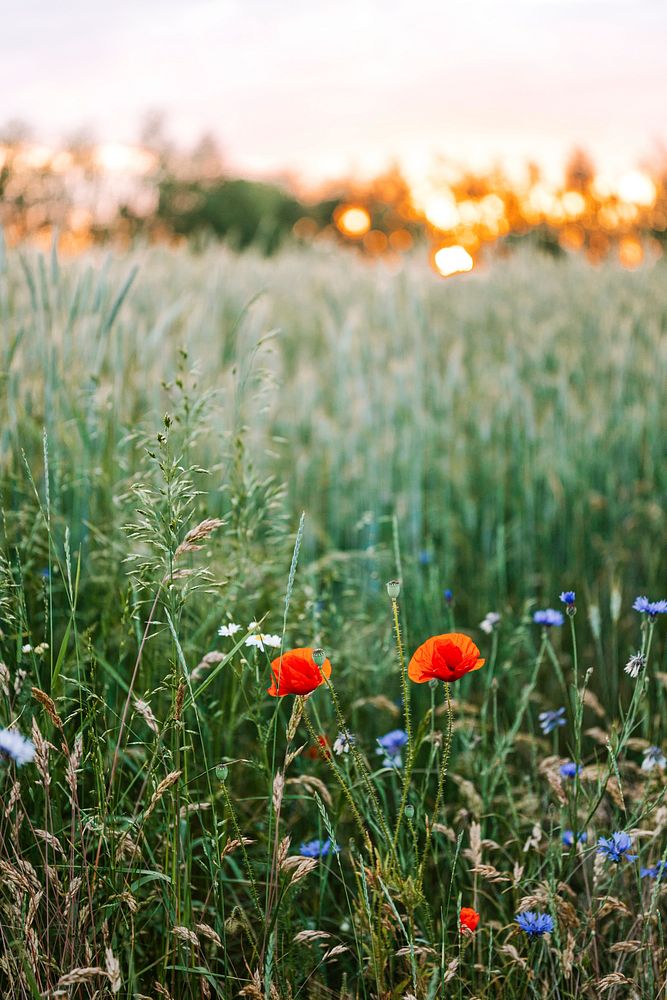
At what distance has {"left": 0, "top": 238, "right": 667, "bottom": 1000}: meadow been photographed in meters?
0.97

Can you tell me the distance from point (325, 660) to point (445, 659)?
13cm

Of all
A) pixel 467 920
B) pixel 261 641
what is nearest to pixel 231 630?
pixel 261 641

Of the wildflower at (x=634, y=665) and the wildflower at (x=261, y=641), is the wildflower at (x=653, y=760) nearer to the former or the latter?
the wildflower at (x=634, y=665)

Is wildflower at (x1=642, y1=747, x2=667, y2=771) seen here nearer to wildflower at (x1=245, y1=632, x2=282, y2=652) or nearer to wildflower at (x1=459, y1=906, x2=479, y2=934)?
wildflower at (x1=459, y1=906, x2=479, y2=934)

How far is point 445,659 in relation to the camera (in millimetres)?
938

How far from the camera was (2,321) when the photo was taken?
2074 mm

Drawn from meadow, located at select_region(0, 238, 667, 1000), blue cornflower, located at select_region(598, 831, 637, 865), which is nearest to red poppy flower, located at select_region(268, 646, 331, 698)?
meadow, located at select_region(0, 238, 667, 1000)

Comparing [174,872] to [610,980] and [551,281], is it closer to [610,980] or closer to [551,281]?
[610,980]

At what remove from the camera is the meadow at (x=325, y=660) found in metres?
0.97

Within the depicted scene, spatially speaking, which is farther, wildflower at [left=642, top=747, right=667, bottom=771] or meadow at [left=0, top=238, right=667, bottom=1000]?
wildflower at [left=642, top=747, right=667, bottom=771]

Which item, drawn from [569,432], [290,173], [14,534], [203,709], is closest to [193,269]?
[569,432]

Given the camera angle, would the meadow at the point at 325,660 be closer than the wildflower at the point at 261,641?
Yes

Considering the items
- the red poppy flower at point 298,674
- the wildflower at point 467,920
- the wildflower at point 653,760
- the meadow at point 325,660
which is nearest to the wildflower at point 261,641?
the meadow at point 325,660

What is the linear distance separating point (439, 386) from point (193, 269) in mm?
2415
